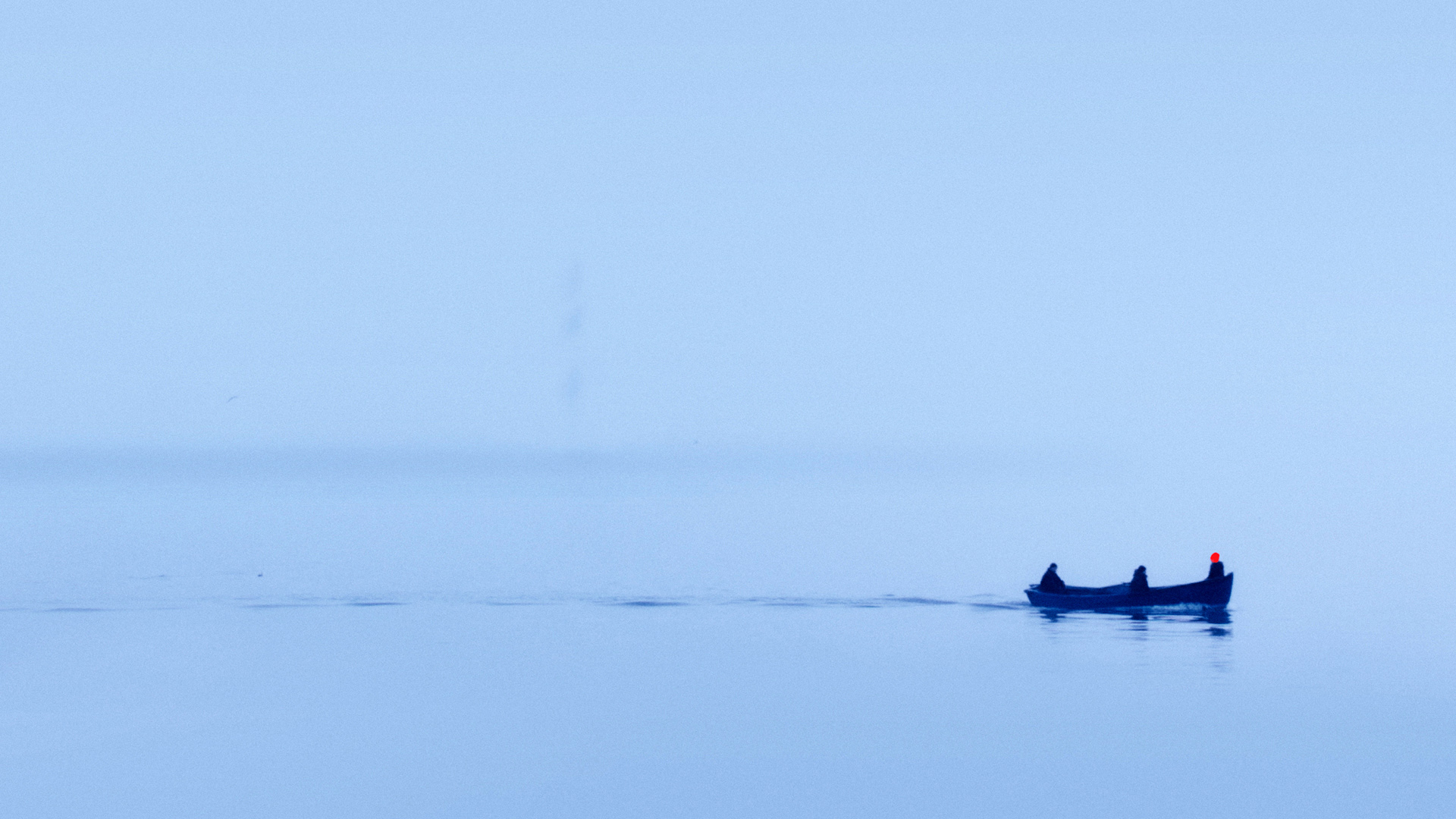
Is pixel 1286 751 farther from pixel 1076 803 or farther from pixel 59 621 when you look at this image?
pixel 59 621

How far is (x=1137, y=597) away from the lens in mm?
42344

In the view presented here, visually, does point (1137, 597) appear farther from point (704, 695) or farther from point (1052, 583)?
point (704, 695)

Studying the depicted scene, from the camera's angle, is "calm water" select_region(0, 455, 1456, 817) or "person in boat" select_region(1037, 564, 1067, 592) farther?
"person in boat" select_region(1037, 564, 1067, 592)

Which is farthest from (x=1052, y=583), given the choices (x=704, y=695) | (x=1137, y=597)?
(x=704, y=695)

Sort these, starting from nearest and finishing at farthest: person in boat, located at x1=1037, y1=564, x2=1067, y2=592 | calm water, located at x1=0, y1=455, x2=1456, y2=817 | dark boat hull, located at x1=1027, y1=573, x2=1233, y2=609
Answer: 1. calm water, located at x1=0, y1=455, x2=1456, y2=817
2. dark boat hull, located at x1=1027, y1=573, x2=1233, y2=609
3. person in boat, located at x1=1037, y1=564, x2=1067, y2=592

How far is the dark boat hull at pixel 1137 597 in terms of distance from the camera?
42375 millimetres

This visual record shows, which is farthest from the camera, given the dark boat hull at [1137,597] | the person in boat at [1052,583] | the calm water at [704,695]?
the person in boat at [1052,583]

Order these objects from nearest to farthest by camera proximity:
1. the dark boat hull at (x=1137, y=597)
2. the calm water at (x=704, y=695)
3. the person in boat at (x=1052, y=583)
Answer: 1. the calm water at (x=704, y=695)
2. the dark boat hull at (x=1137, y=597)
3. the person in boat at (x=1052, y=583)

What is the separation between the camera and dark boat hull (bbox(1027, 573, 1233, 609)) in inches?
1668

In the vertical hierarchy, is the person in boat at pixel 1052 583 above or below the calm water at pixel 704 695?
above

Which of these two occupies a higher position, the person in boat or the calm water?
the person in boat

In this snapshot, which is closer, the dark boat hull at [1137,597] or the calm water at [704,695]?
the calm water at [704,695]

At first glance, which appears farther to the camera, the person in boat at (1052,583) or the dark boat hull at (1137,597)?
the person in boat at (1052,583)

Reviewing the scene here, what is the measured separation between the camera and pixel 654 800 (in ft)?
71.3
